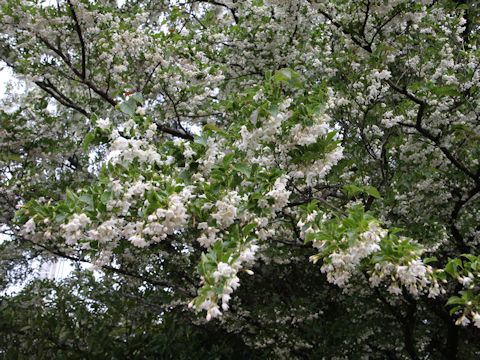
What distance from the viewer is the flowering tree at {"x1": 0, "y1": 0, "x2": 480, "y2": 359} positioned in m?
3.15

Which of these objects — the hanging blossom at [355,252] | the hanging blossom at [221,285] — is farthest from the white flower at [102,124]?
the hanging blossom at [355,252]

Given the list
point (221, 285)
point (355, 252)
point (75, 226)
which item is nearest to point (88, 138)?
point (75, 226)

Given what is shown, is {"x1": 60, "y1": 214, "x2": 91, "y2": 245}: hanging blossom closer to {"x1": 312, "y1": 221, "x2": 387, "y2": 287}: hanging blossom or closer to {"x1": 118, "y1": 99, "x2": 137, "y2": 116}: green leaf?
{"x1": 118, "y1": 99, "x2": 137, "y2": 116}: green leaf

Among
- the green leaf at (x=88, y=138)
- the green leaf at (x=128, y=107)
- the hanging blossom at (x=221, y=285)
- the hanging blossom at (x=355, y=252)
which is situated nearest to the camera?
the hanging blossom at (x=221, y=285)

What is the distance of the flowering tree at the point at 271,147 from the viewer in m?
3.15

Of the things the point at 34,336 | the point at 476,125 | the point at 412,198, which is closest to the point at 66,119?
the point at 34,336

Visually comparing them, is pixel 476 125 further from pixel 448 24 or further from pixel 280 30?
pixel 280 30

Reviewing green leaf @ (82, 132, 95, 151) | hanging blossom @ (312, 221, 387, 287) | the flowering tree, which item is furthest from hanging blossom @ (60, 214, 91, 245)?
hanging blossom @ (312, 221, 387, 287)

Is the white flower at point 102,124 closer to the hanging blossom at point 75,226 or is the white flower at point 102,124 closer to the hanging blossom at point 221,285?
the hanging blossom at point 75,226

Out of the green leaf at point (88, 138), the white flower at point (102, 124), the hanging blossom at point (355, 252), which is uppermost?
the white flower at point (102, 124)

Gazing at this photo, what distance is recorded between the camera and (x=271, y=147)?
11.3ft

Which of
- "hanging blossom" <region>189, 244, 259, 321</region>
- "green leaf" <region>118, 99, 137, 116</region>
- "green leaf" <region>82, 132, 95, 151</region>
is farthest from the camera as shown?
"green leaf" <region>118, 99, 137, 116</region>

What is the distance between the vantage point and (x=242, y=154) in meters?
3.53

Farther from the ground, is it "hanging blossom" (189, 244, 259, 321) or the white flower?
the white flower
